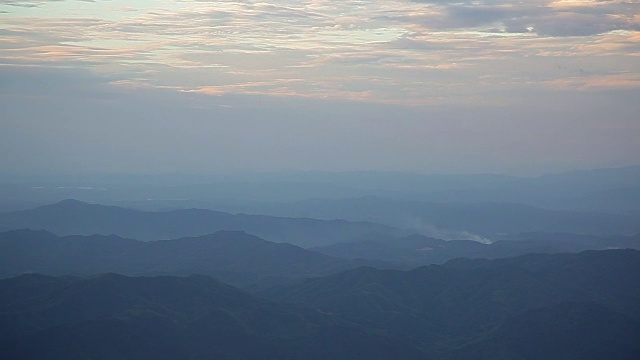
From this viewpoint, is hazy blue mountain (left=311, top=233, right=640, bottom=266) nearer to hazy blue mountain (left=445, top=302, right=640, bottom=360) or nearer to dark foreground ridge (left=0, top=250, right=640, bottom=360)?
dark foreground ridge (left=0, top=250, right=640, bottom=360)

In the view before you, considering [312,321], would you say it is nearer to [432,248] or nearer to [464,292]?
[464,292]

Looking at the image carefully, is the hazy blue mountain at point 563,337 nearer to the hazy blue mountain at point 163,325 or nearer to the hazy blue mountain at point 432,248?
the hazy blue mountain at point 163,325

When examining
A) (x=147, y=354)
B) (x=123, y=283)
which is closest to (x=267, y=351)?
(x=147, y=354)

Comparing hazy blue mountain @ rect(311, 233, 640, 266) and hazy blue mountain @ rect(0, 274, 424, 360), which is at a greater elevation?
hazy blue mountain @ rect(0, 274, 424, 360)

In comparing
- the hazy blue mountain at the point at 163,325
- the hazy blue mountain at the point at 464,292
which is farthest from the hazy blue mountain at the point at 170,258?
the hazy blue mountain at the point at 163,325

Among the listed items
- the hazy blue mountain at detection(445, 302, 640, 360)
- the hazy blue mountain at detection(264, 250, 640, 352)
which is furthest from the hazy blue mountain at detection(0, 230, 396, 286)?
the hazy blue mountain at detection(445, 302, 640, 360)

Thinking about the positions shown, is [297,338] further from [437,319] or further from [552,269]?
[552,269]
